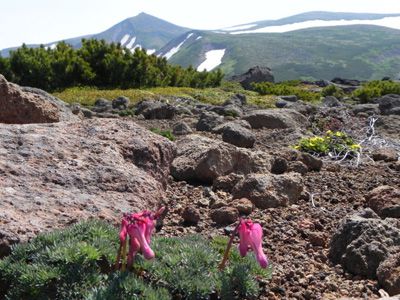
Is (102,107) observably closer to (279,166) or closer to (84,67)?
(279,166)

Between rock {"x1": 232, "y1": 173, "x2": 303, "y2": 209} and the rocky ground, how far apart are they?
1 cm

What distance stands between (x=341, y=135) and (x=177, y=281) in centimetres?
881

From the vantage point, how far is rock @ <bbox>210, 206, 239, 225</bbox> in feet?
21.1

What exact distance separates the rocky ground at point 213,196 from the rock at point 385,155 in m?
1.48

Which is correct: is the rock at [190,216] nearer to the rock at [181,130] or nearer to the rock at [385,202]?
the rock at [385,202]

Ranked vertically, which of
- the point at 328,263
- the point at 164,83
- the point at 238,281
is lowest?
the point at 164,83

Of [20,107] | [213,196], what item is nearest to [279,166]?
[213,196]

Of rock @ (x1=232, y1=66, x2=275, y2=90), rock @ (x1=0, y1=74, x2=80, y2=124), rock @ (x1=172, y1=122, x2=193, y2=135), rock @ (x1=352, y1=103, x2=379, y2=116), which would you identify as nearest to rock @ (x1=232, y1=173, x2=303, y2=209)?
rock @ (x1=0, y1=74, x2=80, y2=124)

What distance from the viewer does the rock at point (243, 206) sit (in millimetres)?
6680

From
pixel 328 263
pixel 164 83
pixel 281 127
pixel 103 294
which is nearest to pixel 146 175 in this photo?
pixel 328 263

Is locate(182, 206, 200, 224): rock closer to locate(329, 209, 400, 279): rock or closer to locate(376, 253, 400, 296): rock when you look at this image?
locate(329, 209, 400, 279): rock

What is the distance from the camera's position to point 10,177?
16.6ft

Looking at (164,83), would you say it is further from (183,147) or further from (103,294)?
(103,294)

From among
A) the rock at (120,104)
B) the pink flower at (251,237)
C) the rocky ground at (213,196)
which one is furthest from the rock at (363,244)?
the rock at (120,104)
